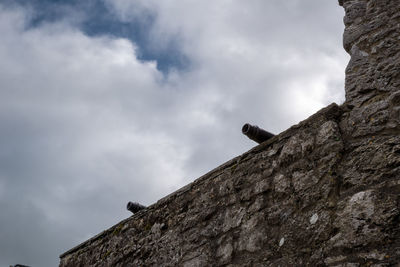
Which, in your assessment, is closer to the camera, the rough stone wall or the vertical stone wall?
the rough stone wall

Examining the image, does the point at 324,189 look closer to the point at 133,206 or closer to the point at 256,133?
the point at 256,133

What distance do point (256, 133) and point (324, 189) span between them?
0.81 metres

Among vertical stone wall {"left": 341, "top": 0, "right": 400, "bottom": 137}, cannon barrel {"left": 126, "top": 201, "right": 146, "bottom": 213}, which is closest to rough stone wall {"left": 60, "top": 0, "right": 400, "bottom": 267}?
vertical stone wall {"left": 341, "top": 0, "right": 400, "bottom": 137}

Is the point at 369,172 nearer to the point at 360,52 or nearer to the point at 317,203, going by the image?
the point at 317,203

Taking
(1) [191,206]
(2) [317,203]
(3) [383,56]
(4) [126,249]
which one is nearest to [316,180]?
(2) [317,203]

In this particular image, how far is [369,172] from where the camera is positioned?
235cm

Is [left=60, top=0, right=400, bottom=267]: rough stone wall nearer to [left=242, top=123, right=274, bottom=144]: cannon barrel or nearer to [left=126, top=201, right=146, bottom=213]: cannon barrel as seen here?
[left=242, top=123, right=274, bottom=144]: cannon barrel

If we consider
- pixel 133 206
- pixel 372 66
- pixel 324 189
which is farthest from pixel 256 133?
pixel 133 206

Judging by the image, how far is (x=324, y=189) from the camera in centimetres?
254

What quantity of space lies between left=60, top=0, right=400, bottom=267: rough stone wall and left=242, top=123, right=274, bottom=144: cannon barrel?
0.33 feet

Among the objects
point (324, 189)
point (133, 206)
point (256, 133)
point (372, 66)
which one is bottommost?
point (324, 189)

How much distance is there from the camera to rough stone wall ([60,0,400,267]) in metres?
2.26

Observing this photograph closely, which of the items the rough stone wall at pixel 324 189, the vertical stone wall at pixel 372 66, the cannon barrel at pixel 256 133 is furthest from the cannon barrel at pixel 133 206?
the vertical stone wall at pixel 372 66

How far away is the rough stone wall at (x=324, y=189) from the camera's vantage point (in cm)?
226
